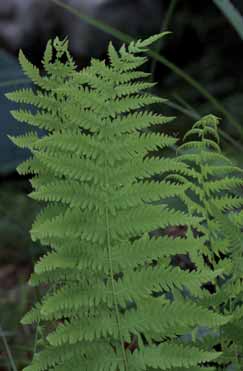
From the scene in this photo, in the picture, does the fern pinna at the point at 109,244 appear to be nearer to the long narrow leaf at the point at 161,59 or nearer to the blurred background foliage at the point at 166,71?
the long narrow leaf at the point at 161,59

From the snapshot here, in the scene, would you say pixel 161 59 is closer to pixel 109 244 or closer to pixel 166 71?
pixel 109 244

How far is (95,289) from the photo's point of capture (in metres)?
0.89

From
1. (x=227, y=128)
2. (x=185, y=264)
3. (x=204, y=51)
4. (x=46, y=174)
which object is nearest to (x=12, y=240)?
(x=227, y=128)

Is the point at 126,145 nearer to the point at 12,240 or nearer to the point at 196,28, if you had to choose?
the point at 12,240

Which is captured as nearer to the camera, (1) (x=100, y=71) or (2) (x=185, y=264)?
(1) (x=100, y=71)

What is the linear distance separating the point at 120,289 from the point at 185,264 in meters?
0.86

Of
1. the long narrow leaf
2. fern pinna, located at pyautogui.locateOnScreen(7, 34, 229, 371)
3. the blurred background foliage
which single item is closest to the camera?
fern pinna, located at pyautogui.locateOnScreen(7, 34, 229, 371)

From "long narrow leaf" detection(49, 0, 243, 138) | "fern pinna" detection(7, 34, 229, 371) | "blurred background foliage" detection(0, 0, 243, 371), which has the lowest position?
"fern pinna" detection(7, 34, 229, 371)

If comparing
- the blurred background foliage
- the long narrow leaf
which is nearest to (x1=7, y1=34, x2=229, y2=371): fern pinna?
the long narrow leaf

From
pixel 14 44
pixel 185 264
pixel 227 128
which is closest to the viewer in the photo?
pixel 185 264

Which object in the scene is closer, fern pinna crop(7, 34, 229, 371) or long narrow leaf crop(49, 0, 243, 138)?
fern pinna crop(7, 34, 229, 371)

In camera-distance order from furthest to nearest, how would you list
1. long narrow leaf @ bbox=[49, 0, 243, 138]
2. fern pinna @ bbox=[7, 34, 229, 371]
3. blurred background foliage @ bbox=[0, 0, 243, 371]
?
blurred background foliage @ bbox=[0, 0, 243, 371] < long narrow leaf @ bbox=[49, 0, 243, 138] < fern pinna @ bbox=[7, 34, 229, 371]

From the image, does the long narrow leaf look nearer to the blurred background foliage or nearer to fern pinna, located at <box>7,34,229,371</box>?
fern pinna, located at <box>7,34,229,371</box>

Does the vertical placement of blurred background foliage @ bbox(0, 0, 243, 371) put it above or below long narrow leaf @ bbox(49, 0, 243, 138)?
above
